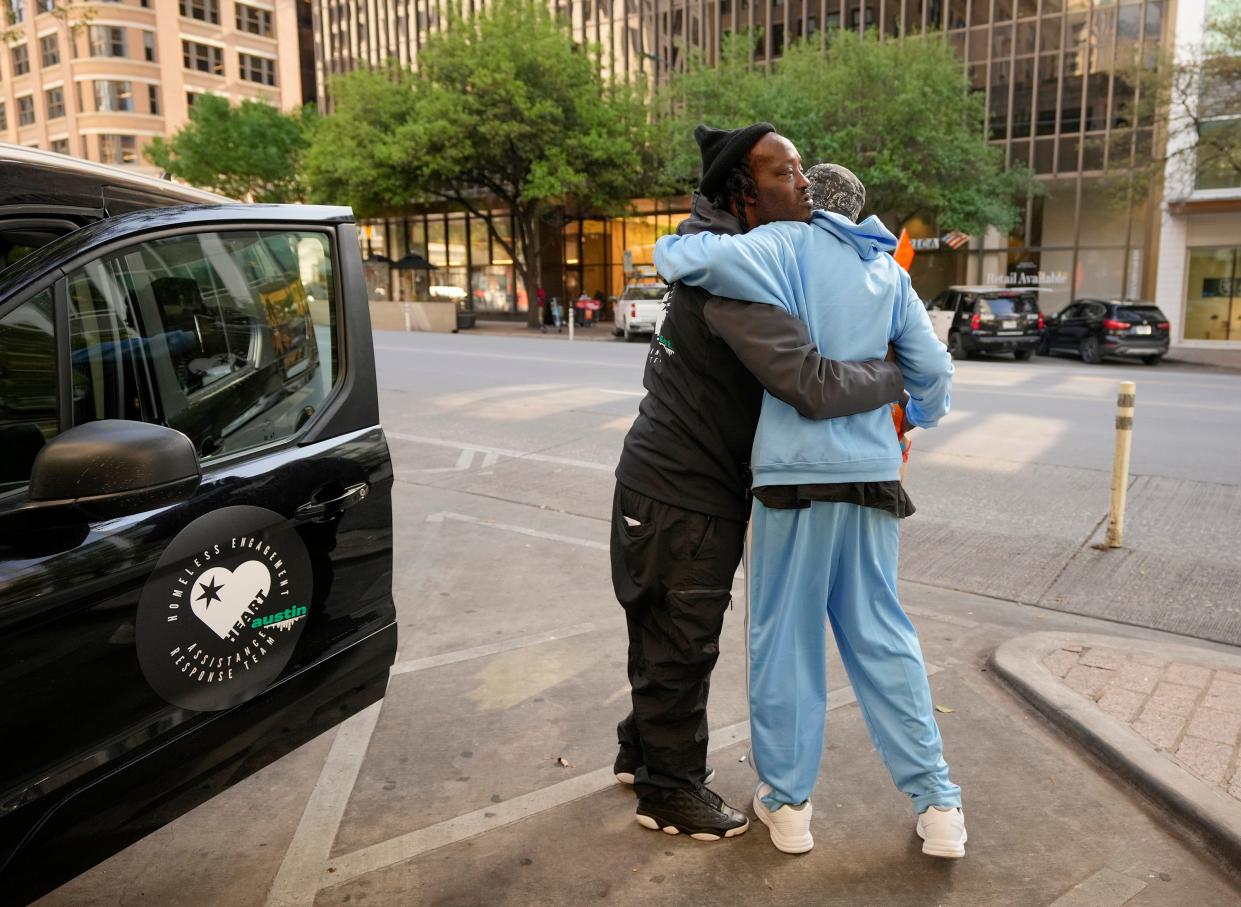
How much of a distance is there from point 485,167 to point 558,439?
2361 centimetres

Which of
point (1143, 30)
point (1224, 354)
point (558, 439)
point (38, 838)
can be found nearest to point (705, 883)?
point (38, 838)

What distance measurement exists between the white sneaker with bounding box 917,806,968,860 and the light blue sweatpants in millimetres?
25

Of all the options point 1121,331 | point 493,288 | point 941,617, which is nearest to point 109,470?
point 941,617

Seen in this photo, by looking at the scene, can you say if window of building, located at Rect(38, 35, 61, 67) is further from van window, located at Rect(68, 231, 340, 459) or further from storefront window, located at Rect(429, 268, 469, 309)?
van window, located at Rect(68, 231, 340, 459)

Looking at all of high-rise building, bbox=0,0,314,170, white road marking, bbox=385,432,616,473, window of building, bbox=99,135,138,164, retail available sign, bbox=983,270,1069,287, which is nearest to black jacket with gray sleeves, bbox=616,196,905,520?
white road marking, bbox=385,432,616,473

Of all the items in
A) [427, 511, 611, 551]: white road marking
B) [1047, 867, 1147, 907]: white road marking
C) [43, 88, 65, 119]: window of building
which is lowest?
[427, 511, 611, 551]: white road marking

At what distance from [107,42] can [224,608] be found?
72.3 meters

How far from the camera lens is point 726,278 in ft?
7.75

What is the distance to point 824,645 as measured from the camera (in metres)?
2.63

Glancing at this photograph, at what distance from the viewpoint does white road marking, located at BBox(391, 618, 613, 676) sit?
4.12m

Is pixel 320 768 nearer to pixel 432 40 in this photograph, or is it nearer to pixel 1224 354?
pixel 1224 354

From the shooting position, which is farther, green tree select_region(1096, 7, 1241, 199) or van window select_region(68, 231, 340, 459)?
green tree select_region(1096, 7, 1241, 199)

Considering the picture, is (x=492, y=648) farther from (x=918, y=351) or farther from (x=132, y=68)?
(x=132, y=68)

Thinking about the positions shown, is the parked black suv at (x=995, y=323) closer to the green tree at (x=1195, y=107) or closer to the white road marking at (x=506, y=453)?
the green tree at (x=1195, y=107)
